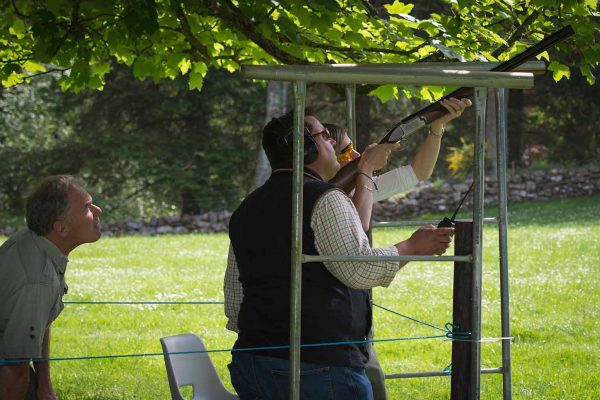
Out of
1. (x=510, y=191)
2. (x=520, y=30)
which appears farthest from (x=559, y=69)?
(x=510, y=191)

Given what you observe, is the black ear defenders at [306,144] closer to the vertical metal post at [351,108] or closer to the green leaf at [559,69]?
the vertical metal post at [351,108]

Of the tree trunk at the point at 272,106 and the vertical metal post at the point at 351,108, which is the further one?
the tree trunk at the point at 272,106

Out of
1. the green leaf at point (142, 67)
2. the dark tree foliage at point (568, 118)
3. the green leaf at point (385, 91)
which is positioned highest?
the dark tree foliage at point (568, 118)

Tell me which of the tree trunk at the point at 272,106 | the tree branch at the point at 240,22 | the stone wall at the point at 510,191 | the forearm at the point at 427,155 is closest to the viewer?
the forearm at the point at 427,155

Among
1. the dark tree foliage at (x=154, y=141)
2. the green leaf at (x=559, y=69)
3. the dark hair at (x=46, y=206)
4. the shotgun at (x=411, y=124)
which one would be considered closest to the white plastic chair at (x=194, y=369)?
the dark hair at (x=46, y=206)

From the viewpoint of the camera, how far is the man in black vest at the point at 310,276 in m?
3.50

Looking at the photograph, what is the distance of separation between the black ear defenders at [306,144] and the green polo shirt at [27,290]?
1.12 metres

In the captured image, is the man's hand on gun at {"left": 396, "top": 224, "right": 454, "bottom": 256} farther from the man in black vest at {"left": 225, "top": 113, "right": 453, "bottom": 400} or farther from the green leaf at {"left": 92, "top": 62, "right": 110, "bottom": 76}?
the green leaf at {"left": 92, "top": 62, "right": 110, "bottom": 76}

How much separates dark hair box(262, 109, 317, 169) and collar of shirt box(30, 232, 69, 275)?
104 centimetres

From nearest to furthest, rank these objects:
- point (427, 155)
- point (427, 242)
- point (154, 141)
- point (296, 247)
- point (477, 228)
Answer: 1. point (296, 247)
2. point (477, 228)
3. point (427, 242)
4. point (427, 155)
5. point (154, 141)

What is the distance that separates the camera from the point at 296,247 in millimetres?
3350

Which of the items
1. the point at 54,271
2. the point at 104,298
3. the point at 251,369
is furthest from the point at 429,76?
the point at 104,298

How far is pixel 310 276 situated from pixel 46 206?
130 centimetres

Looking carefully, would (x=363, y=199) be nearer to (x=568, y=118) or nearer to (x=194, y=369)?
(x=194, y=369)
